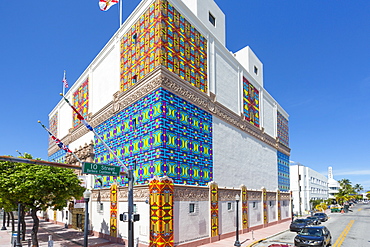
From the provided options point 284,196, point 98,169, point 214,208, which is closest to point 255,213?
point 214,208

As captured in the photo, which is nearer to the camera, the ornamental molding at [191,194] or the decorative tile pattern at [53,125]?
the ornamental molding at [191,194]

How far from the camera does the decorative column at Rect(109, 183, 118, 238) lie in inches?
1029

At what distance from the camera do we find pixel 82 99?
125 feet

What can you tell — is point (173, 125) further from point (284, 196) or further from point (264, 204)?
point (284, 196)

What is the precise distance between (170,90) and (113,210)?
487 inches

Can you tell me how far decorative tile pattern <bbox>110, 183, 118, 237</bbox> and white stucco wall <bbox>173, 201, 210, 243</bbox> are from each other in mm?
6989

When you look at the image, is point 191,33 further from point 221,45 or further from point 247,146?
point 247,146

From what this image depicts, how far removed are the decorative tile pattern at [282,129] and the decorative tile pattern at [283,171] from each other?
2.54m

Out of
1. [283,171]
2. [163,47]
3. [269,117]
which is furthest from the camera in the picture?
[283,171]

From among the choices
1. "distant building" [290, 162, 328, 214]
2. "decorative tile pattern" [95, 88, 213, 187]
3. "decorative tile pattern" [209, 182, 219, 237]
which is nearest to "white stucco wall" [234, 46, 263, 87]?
"decorative tile pattern" [95, 88, 213, 187]

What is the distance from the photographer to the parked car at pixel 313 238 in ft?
68.4

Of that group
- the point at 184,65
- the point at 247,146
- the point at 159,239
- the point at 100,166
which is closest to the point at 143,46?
the point at 184,65

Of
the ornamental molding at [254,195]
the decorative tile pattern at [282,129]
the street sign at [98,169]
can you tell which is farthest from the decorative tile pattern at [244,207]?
the street sign at [98,169]

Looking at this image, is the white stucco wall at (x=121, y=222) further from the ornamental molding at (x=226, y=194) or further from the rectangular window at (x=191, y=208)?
the ornamental molding at (x=226, y=194)
